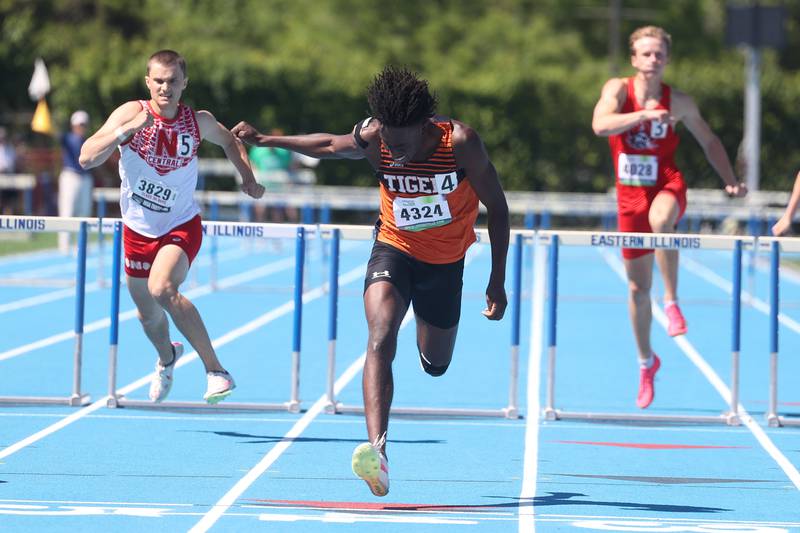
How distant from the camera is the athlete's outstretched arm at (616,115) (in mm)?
→ 8594

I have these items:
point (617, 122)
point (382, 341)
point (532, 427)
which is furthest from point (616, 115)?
point (382, 341)

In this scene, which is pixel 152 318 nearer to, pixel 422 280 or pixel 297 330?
pixel 297 330

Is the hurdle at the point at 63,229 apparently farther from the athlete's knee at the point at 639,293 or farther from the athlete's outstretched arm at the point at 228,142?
the athlete's knee at the point at 639,293

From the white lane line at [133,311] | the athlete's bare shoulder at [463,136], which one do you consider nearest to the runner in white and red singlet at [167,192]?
the athlete's bare shoulder at [463,136]

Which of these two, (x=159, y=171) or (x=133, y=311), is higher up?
(x=159, y=171)

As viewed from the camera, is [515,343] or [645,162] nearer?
[515,343]

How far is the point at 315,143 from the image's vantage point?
702 centimetres

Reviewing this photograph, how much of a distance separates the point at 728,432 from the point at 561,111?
88.2 feet

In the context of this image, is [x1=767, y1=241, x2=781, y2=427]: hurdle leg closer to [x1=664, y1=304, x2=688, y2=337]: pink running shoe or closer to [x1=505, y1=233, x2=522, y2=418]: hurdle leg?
[x1=664, y1=304, x2=688, y2=337]: pink running shoe

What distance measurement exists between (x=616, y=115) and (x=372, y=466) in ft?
12.4

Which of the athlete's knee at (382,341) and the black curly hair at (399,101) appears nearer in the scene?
the black curly hair at (399,101)

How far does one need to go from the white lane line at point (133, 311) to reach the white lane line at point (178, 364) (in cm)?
112

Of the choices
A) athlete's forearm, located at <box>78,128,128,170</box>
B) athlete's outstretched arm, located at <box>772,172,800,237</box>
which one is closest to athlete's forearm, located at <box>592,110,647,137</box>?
athlete's outstretched arm, located at <box>772,172,800,237</box>

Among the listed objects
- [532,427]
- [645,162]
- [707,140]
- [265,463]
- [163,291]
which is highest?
[707,140]
